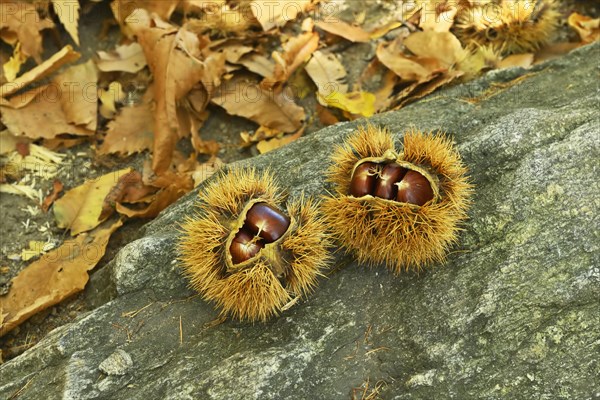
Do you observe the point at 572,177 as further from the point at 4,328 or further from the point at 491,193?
the point at 4,328

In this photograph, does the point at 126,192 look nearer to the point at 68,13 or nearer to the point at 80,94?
the point at 80,94

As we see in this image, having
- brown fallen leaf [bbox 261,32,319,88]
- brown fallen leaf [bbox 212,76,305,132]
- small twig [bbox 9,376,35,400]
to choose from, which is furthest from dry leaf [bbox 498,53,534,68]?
small twig [bbox 9,376,35,400]

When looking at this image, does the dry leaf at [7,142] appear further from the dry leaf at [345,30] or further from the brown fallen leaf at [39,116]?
the dry leaf at [345,30]

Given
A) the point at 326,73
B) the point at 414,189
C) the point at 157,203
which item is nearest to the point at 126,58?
the point at 157,203

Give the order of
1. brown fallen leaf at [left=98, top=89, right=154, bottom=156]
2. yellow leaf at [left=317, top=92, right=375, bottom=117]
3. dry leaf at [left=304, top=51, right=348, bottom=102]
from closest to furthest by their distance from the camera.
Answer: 1. yellow leaf at [left=317, top=92, right=375, bottom=117]
2. brown fallen leaf at [left=98, top=89, right=154, bottom=156]
3. dry leaf at [left=304, top=51, right=348, bottom=102]

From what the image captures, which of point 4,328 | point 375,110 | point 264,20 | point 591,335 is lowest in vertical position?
point 4,328

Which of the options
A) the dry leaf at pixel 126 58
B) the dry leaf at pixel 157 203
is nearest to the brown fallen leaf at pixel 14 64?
the dry leaf at pixel 126 58

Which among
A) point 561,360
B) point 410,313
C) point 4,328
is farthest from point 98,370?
point 561,360

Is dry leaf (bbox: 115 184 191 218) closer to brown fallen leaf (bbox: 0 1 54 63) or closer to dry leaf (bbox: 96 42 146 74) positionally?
dry leaf (bbox: 96 42 146 74)

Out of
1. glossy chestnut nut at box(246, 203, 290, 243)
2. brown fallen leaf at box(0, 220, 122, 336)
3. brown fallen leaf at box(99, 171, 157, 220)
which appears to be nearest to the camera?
glossy chestnut nut at box(246, 203, 290, 243)
